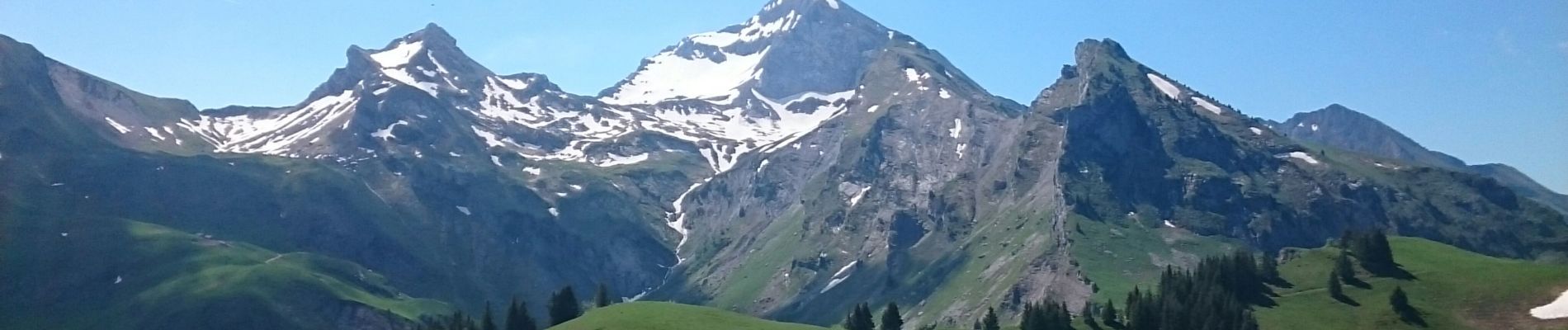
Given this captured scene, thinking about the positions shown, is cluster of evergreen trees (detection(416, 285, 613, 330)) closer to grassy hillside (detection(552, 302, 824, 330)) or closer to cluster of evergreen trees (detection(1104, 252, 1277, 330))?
grassy hillside (detection(552, 302, 824, 330))

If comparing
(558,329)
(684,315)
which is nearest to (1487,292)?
(684,315)

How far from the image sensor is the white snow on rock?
156 m

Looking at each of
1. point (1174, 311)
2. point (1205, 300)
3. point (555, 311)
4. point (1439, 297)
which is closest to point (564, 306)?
point (555, 311)

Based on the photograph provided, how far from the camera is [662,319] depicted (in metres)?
144

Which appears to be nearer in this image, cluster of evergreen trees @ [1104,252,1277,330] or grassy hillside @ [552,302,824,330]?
grassy hillside @ [552,302,824,330]

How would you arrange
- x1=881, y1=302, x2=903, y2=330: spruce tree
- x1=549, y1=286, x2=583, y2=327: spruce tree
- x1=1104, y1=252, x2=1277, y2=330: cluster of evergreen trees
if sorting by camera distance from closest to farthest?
x1=1104, y1=252, x2=1277, y2=330: cluster of evergreen trees → x1=881, y1=302, x2=903, y2=330: spruce tree → x1=549, y1=286, x2=583, y2=327: spruce tree

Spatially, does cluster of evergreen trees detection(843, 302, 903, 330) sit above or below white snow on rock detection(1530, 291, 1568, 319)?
below

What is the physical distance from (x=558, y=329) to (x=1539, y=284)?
12571cm

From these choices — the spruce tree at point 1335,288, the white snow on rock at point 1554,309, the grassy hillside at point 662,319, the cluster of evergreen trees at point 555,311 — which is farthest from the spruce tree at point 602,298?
the white snow on rock at point 1554,309

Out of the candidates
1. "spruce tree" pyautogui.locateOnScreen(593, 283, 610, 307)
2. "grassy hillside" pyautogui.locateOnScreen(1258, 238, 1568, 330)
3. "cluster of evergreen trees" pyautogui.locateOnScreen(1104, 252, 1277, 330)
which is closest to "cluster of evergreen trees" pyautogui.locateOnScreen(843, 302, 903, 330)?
"cluster of evergreen trees" pyautogui.locateOnScreen(1104, 252, 1277, 330)

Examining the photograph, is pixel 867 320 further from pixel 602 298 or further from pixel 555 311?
pixel 555 311

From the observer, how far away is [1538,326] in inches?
6097

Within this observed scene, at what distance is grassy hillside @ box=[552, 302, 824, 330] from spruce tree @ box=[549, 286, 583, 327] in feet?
72.4

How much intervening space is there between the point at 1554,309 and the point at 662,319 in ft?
355
